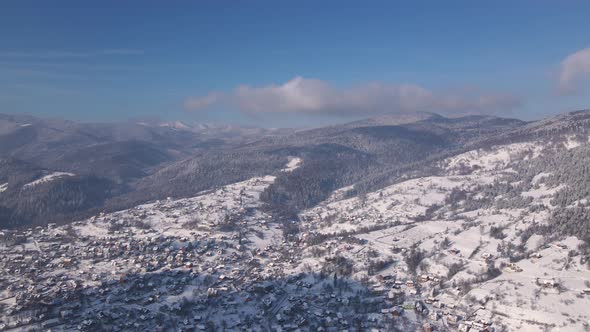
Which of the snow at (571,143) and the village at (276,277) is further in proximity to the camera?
the snow at (571,143)

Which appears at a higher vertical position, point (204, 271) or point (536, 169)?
point (536, 169)

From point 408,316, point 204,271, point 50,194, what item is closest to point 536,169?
point 408,316

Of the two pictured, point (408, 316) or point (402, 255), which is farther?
point (402, 255)

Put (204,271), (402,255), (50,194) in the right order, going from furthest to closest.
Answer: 1. (50,194)
2. (402,255)
3. (204,271)

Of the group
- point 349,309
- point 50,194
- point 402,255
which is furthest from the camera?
point 50,194

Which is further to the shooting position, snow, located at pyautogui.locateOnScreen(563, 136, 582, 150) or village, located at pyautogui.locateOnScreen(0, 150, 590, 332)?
snow, located at pyautogui.locateOnScreen(563, 136, 582, 150)

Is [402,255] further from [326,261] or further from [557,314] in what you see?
[557,314]

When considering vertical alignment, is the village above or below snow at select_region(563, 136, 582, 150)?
below

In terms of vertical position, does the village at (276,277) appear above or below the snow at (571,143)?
below

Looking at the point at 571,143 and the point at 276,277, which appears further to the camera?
the point at 571,143

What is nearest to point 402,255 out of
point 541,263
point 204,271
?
point 541,263

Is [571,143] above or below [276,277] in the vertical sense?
above
